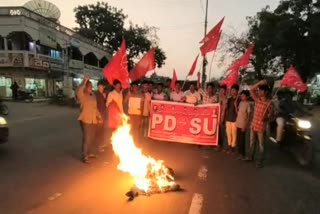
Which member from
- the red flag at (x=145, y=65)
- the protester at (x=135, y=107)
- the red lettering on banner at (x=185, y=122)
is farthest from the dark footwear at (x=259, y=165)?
the red flag at (x=145, y=65)

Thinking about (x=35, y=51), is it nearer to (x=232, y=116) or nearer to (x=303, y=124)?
(x=232, y=116)

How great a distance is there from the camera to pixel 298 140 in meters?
10.0

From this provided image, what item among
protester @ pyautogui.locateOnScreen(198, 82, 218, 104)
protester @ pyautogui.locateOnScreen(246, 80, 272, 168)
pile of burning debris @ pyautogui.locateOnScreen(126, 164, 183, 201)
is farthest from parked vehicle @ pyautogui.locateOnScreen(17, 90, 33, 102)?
pile of burning debris @ pyautogui.locateOnScreen(126, 164, 183, 201)


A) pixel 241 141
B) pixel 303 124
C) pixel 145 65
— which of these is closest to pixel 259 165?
pixel 241 141

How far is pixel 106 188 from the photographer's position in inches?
261

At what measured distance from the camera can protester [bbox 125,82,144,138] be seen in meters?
11.4

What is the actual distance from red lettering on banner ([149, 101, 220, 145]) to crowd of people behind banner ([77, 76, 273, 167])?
322 mm

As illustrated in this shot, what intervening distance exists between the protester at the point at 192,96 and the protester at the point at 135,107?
1306mm

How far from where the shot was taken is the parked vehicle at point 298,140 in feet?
31.6

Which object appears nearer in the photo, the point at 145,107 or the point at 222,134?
the point at 222,134

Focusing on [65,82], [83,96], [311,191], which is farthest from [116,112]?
[65,82]

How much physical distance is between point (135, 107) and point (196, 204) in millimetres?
5900

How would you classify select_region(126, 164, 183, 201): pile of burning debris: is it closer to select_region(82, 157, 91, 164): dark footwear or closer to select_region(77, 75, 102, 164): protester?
select_region(82, 157, 91, 164): dark footwear

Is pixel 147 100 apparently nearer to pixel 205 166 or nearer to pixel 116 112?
pixel 116 112
